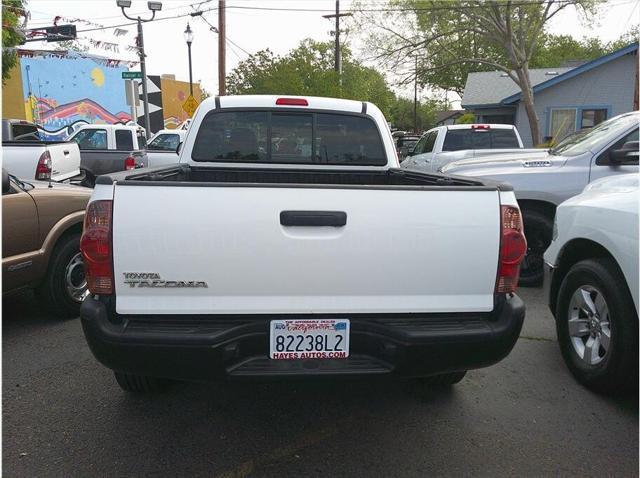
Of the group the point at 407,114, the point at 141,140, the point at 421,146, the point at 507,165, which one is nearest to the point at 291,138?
the point at 507,165

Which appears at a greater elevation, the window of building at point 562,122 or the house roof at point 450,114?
the house roof at point 450,114

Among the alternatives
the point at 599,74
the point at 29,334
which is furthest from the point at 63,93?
the point at 29,334

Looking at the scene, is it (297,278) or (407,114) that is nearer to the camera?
(297,278)

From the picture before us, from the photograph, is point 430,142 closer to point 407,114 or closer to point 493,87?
point 493,87

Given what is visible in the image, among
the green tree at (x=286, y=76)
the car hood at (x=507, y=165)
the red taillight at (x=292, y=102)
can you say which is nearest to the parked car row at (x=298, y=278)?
the red taillight at (x=292, y=102)

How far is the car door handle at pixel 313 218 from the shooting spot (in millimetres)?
2486

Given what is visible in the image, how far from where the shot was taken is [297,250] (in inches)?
98.8

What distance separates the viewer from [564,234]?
398cm

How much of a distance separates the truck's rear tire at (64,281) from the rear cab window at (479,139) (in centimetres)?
864

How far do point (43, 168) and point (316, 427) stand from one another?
8419 millimetres

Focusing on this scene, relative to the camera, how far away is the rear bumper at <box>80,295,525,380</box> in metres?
2.49

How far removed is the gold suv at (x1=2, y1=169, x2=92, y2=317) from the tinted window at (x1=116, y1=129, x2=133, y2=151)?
9.47 m

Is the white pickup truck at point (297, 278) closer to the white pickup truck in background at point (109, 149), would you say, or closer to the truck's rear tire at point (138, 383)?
the truck's rear tire at point (138, 383)

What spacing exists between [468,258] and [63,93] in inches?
1277
